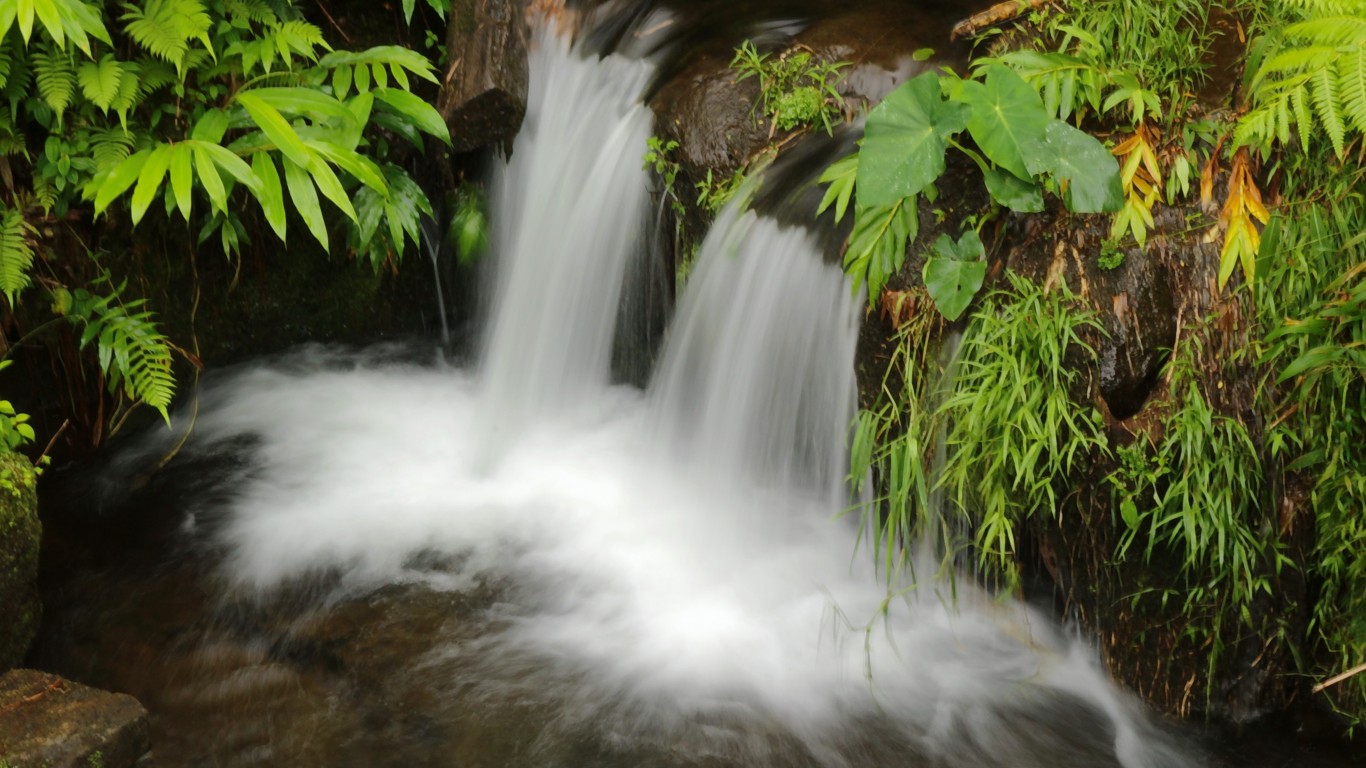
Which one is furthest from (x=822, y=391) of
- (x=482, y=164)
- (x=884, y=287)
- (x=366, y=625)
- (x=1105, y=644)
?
(x=482, y=164)

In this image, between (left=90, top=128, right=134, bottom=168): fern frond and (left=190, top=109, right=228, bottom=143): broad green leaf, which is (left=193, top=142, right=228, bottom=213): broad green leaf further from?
(left=90, top=128, right=134, bottom=168): fern frond

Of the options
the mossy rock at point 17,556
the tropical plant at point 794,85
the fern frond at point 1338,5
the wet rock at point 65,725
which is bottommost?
the wet rock at point 65,725

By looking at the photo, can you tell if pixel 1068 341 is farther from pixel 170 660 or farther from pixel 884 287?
pixel 170 660

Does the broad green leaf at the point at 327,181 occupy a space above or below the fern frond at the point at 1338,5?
below

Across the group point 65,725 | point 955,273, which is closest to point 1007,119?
point 955,273

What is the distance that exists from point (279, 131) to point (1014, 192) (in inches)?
92.2

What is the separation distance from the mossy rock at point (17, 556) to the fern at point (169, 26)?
145 cm

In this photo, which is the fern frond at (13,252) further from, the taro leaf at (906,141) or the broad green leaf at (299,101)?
the taro leaf at (906,141)

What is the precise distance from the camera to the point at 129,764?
8.93ft

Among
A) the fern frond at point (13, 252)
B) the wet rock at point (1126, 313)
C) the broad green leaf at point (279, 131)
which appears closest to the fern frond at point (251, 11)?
the broad green leaf at point (279, 131)

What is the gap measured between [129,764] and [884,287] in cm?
244

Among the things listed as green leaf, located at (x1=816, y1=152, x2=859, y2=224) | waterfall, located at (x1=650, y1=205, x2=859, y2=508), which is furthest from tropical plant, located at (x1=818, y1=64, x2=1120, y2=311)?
waterfall, located at (x1=650, y1=205, x2=859, y2=508)

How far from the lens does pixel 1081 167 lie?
292cm

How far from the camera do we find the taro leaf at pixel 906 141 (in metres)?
2.93
